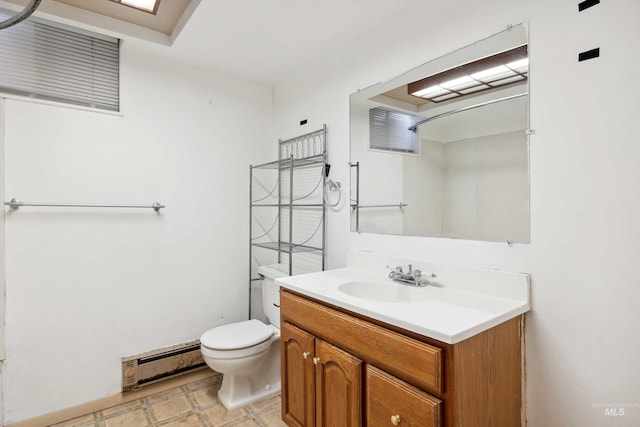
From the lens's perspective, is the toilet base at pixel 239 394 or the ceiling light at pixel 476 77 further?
the toilet base at pixel 239 394

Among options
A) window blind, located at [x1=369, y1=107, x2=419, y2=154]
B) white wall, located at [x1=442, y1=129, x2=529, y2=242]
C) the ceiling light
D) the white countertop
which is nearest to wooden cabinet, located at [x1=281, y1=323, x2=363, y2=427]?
the white countertop

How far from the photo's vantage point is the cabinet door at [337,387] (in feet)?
4.04

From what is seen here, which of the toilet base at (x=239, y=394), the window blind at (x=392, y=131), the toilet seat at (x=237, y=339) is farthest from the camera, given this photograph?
the toilet base at (x=239, y=394)

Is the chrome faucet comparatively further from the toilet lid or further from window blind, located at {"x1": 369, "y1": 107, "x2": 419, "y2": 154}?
the toilet lid

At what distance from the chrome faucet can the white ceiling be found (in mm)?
1310

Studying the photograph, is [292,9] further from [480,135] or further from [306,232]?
[306,232]

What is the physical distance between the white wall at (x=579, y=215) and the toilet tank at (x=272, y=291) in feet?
4.34

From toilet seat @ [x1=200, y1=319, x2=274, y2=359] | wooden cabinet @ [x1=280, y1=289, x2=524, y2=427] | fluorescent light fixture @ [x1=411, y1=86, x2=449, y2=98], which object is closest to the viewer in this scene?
wooden cabinet @ [x1=280, y1=289, x2=524, y2=427]

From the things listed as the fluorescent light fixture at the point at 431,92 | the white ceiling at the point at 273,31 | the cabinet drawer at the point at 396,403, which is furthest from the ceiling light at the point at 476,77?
the cabinet drawer at the point at 396,403

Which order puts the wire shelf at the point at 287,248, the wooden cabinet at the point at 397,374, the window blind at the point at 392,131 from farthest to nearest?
1. the wire shelf at the point at 287,248
2. the window blind at the point at 392,131
3. the wooden cabinet at the point at 397,374

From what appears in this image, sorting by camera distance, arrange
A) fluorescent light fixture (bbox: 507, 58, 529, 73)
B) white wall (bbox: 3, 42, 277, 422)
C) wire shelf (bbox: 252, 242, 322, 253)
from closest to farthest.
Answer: fluorescent light fixture (bbox: 507, 58, 529, 73) → white wall (bbox: 3, 42, 277, 422) → wire shelf (bbox: 252, 242, 322, 253)

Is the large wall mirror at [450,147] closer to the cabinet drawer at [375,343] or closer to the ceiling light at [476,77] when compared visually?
the ceiling light at [476,77]

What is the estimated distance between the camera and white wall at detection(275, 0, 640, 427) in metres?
1.01

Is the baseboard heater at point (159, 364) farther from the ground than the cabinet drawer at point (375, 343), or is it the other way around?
the cabinet drawer at point (375, 343)
